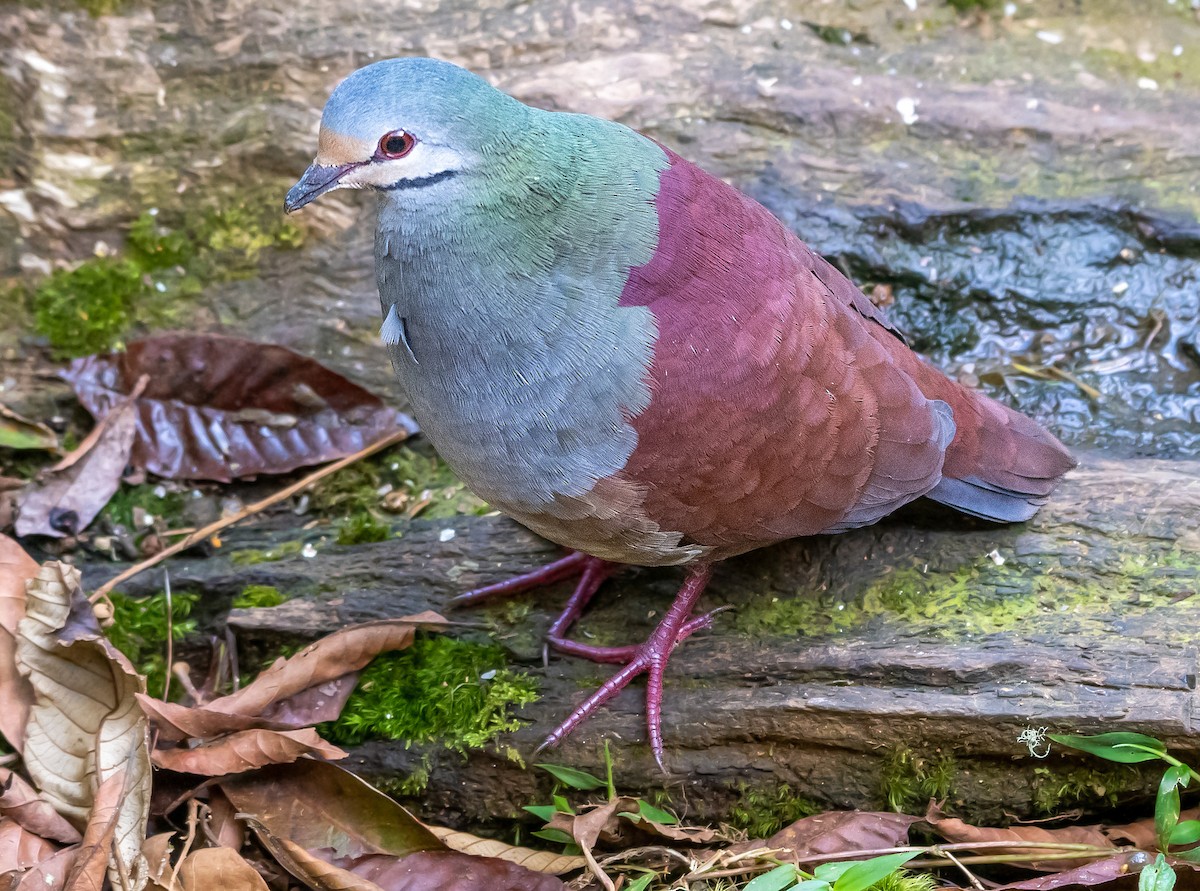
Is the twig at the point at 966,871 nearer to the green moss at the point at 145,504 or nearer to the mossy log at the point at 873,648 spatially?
the mossy log at the point at 873,648

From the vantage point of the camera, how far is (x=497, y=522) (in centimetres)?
328

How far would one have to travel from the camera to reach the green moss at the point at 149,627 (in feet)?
9.94

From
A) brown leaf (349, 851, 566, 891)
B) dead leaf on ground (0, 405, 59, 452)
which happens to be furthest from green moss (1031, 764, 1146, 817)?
dead leaf on ground (0, 405, 59, 452)

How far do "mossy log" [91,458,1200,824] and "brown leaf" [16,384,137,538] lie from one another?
363 millimetres

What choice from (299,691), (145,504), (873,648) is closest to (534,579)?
(299,691)

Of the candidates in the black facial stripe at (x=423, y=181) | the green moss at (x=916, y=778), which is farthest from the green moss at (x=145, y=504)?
the green moss at (x=916, y=778)

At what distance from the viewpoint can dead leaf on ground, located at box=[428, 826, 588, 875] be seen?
2.64 metres

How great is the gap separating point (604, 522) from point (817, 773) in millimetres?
932

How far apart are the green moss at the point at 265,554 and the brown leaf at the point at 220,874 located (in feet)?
3.23

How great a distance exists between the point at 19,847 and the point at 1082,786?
8.42 feet

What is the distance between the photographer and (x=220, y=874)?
2.46m

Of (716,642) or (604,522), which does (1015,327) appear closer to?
(716,642)

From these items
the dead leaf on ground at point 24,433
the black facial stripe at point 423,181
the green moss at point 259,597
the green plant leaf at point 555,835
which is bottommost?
the green plant leaf at point 555,835

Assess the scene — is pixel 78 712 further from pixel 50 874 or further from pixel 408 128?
pixel 408 128
